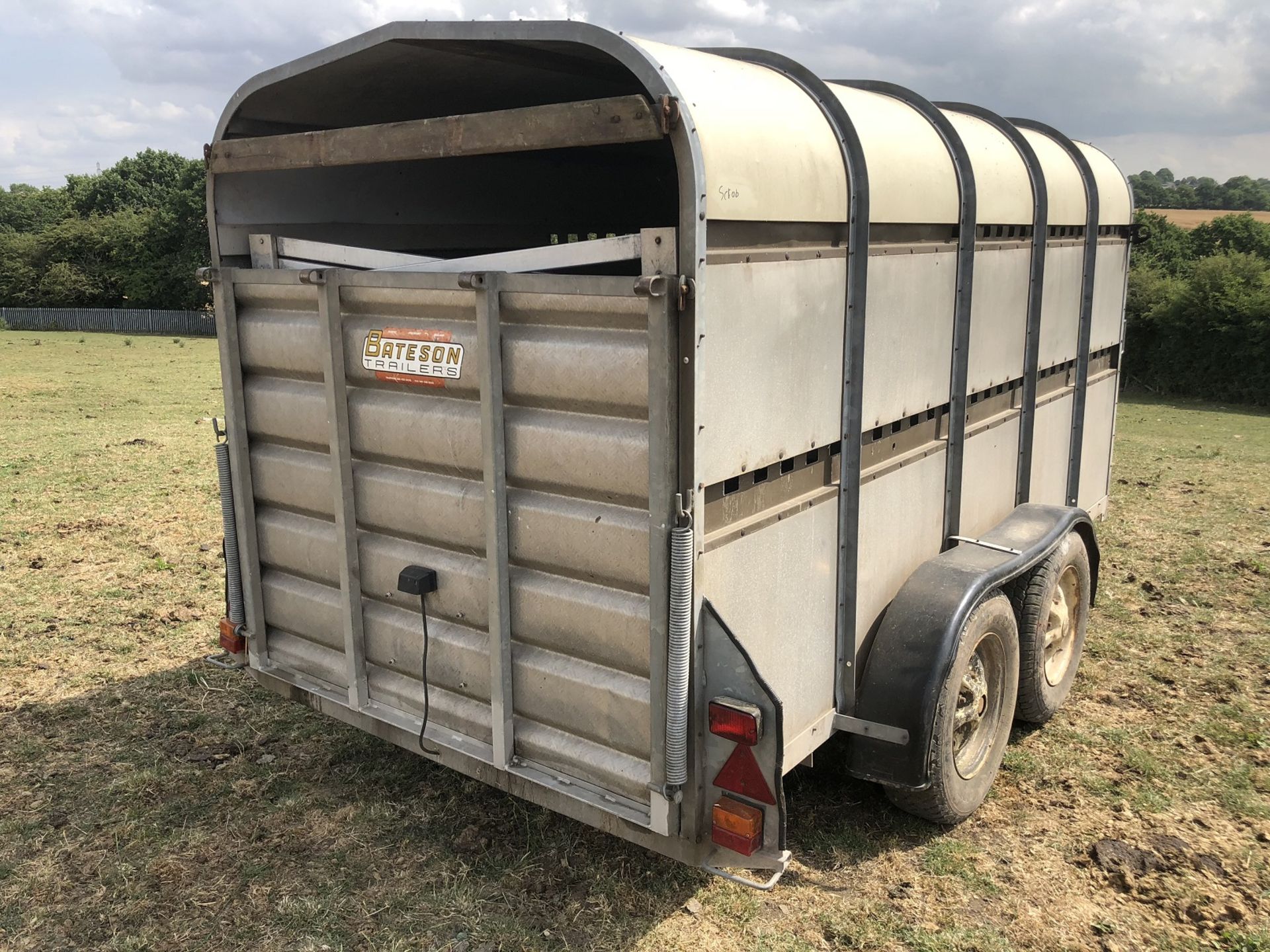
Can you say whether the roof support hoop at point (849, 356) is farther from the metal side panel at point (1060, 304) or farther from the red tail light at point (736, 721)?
the metal side panel at point (1060, 304)

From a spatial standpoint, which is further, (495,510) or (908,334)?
(908,334)

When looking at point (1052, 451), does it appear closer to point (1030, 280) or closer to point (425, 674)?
point (1030, 280)

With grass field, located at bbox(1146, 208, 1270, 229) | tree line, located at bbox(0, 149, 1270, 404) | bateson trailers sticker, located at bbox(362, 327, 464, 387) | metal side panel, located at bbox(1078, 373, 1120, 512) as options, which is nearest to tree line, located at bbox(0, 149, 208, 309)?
tree line, located at bbox(0, 149, 1270, 404)

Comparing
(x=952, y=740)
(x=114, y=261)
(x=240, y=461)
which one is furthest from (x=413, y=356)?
(x=114, y=261)

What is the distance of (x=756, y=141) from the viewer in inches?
123

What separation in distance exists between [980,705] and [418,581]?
2542 mm

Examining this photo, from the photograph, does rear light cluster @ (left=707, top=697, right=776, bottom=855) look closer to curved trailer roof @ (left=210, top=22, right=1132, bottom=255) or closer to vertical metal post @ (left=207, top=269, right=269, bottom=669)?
curved trailer roof @ (left=210, top=22, right=1132, bottom=255)

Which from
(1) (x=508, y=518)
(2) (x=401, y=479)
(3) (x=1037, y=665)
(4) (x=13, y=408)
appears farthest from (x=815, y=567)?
(4) (x=13, y=408)

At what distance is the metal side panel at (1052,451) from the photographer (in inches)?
232

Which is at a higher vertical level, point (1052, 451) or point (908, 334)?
point (908, 334)

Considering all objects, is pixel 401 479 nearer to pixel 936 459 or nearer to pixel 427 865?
pixel 427 865

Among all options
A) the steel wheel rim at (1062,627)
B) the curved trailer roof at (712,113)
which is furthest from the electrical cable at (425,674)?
the steel wheel rim at (1062,627)

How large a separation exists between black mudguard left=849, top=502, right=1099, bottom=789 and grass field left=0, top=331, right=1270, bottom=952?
51 centimetres

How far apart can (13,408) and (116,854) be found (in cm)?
1472
